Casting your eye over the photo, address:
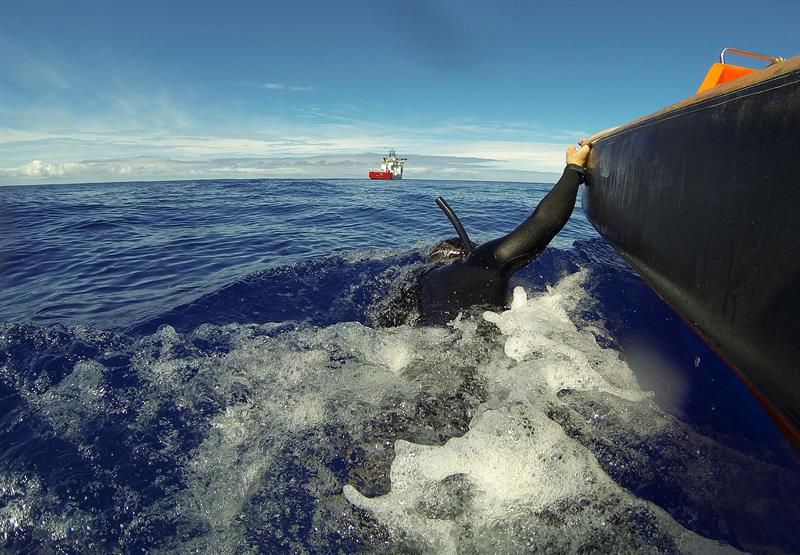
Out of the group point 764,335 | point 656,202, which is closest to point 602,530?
point 764,335

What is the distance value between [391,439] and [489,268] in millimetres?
1850

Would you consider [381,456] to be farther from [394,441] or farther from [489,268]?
[489,268]

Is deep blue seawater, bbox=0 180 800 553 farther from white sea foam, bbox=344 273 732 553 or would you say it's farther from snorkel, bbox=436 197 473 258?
snorkel, bbox=436 197 473 258

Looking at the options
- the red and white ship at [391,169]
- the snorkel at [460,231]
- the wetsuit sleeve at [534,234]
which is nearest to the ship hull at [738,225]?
the wetsuit sleeve at [534,234]

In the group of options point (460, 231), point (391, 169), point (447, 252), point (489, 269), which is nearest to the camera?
→ point (489, 269)

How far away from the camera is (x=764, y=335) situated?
167cm

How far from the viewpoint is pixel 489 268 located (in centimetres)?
358

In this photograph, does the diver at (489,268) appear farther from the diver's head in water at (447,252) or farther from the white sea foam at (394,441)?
the diver's head in water at (447,252)

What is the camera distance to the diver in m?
3.47

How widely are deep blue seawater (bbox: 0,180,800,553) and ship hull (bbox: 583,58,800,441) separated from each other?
22.7 inches

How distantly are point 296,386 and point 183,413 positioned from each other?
74 centimetres

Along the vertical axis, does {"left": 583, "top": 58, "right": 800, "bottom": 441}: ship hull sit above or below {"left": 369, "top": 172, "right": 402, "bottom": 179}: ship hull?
below

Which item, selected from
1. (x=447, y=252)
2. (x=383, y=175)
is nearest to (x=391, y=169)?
(x=383, y=175)

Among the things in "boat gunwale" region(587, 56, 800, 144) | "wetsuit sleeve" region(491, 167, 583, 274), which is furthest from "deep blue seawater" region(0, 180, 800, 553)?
"boat gunwale" region(587, 56, 800, 144)
